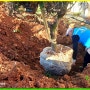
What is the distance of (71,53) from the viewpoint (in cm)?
553

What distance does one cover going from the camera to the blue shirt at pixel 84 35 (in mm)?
5457

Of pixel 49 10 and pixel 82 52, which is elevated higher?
pixel 49 10

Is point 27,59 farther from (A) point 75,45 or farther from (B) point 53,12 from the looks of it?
(B) point 53,12

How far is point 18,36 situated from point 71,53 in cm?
120

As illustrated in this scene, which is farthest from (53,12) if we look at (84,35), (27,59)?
(27,59)

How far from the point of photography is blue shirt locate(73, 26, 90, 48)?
17.9ft

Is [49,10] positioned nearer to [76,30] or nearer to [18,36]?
[76,30]

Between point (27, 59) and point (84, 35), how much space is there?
107cm

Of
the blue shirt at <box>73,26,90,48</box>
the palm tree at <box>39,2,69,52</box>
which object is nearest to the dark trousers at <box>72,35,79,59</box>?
the blue shirt at <box>73,26,90,48</box>

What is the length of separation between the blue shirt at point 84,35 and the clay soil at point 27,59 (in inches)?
15.3

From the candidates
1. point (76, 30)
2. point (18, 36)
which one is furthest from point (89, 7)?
point (18, 36)

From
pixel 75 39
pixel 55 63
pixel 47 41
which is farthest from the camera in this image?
pixel 47 41

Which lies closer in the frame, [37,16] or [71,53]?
[71,53]

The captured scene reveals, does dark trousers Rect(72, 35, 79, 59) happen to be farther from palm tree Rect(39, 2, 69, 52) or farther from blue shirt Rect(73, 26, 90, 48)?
palm tree Rect(39, 2, 69, 52)
